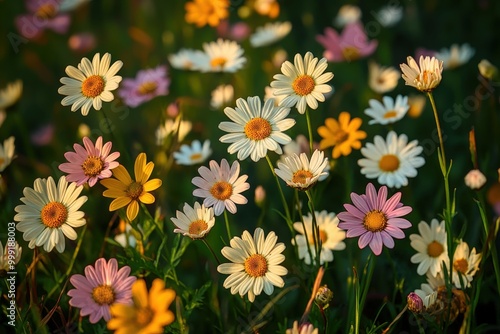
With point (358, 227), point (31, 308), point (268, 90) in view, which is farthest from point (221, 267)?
point (268, 90)

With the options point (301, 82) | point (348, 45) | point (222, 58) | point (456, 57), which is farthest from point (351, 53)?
point (301, 82)

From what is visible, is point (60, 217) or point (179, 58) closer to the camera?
point (60, 217)

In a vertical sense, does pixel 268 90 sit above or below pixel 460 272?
above

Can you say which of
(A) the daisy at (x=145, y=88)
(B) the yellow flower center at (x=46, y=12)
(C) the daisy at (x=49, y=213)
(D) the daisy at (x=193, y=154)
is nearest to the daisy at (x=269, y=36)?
(A) the daisy at (x=145, y=88)

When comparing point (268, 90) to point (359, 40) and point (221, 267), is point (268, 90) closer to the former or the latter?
point (221, 267)

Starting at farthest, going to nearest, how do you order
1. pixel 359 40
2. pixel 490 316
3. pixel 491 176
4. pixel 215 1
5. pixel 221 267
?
pixel 359 40
pixel 215 1
pixel 491 176
pixel 490 316
pixel 221 267

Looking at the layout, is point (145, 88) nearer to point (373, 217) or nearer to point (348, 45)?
point (348, 45)
